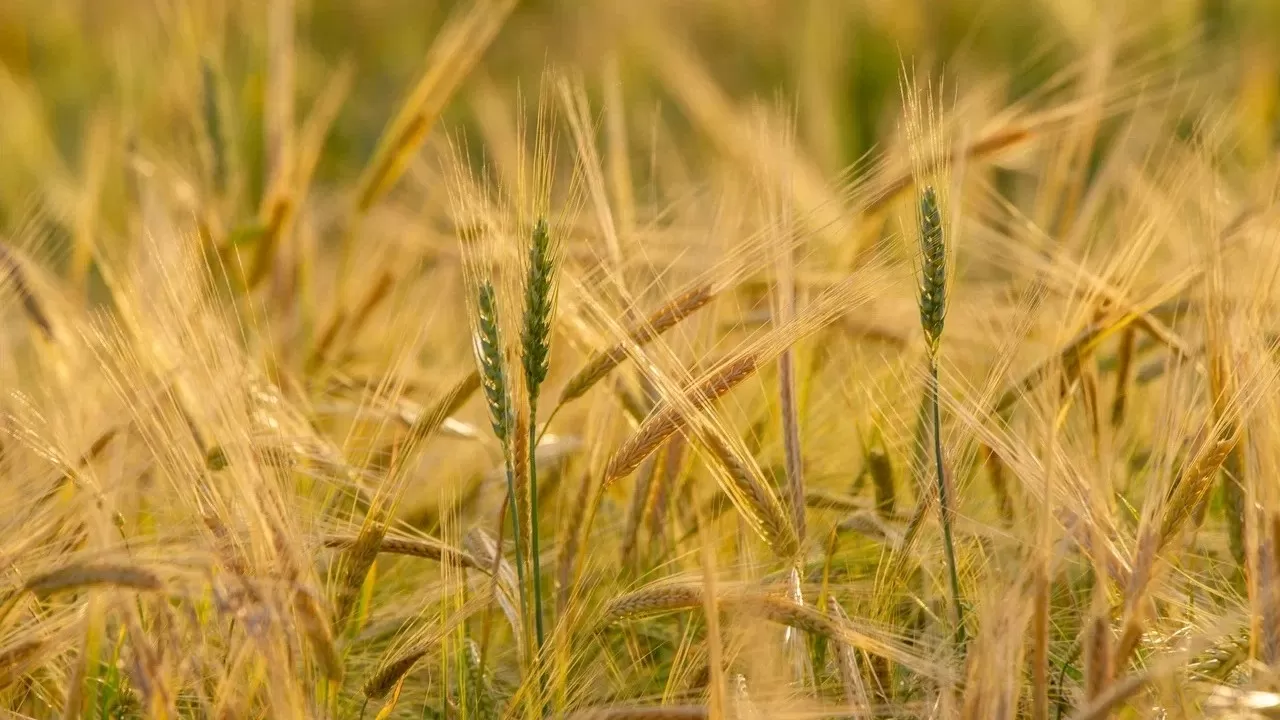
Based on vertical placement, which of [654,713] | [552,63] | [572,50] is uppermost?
[572,50]

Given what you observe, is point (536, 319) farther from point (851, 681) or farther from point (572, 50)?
point (572, 50)

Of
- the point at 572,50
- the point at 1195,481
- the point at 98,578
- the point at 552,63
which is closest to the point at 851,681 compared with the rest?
the point at 1195,481

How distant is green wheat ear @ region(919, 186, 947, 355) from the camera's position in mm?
860

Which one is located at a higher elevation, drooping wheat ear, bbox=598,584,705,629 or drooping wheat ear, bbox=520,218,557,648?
drooping wheat ear, bbox=520,218,557,648

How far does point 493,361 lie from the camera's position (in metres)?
0.85

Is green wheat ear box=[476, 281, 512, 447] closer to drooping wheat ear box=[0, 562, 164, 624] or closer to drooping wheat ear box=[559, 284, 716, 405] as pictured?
drooping wheat ear box=[559, 284, 716, 405]

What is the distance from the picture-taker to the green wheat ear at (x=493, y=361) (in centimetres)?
84

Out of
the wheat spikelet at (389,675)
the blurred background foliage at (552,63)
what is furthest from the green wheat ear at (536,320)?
the blurred background foliage at (552,63)

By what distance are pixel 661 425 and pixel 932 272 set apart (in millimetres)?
226

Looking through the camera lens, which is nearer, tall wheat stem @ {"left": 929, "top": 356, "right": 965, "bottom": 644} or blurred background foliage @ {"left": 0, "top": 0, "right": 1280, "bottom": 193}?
tall wheat stem @ {"left": 929, "top": 356, "right": 965, "bottom": 644}

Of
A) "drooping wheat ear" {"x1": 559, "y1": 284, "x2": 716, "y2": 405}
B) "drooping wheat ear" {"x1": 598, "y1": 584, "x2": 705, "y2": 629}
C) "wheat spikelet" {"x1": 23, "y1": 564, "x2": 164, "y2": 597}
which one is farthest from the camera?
"drooping wheat ear" {"x1": 559, "y1": 284, "x2": 716, "y2": 405}

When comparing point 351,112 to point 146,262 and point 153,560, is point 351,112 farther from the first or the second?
point 153,560

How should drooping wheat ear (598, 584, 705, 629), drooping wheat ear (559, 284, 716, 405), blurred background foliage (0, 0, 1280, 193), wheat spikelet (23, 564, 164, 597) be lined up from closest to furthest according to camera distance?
wheat spikelet (23, 564, 164, 597), drooping wheat ear (598, 584, 705, 629), drooping wheat ear (559, 284, 716, 405), blurred background foliage (0, 0, 1280, 193)

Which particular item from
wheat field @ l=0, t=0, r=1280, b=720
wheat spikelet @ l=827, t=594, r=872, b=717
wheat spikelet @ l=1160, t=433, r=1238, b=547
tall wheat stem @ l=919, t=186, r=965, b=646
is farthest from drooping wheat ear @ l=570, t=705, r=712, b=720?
wheat spikelet @ l=1160, t=433, r=1238, b=547
